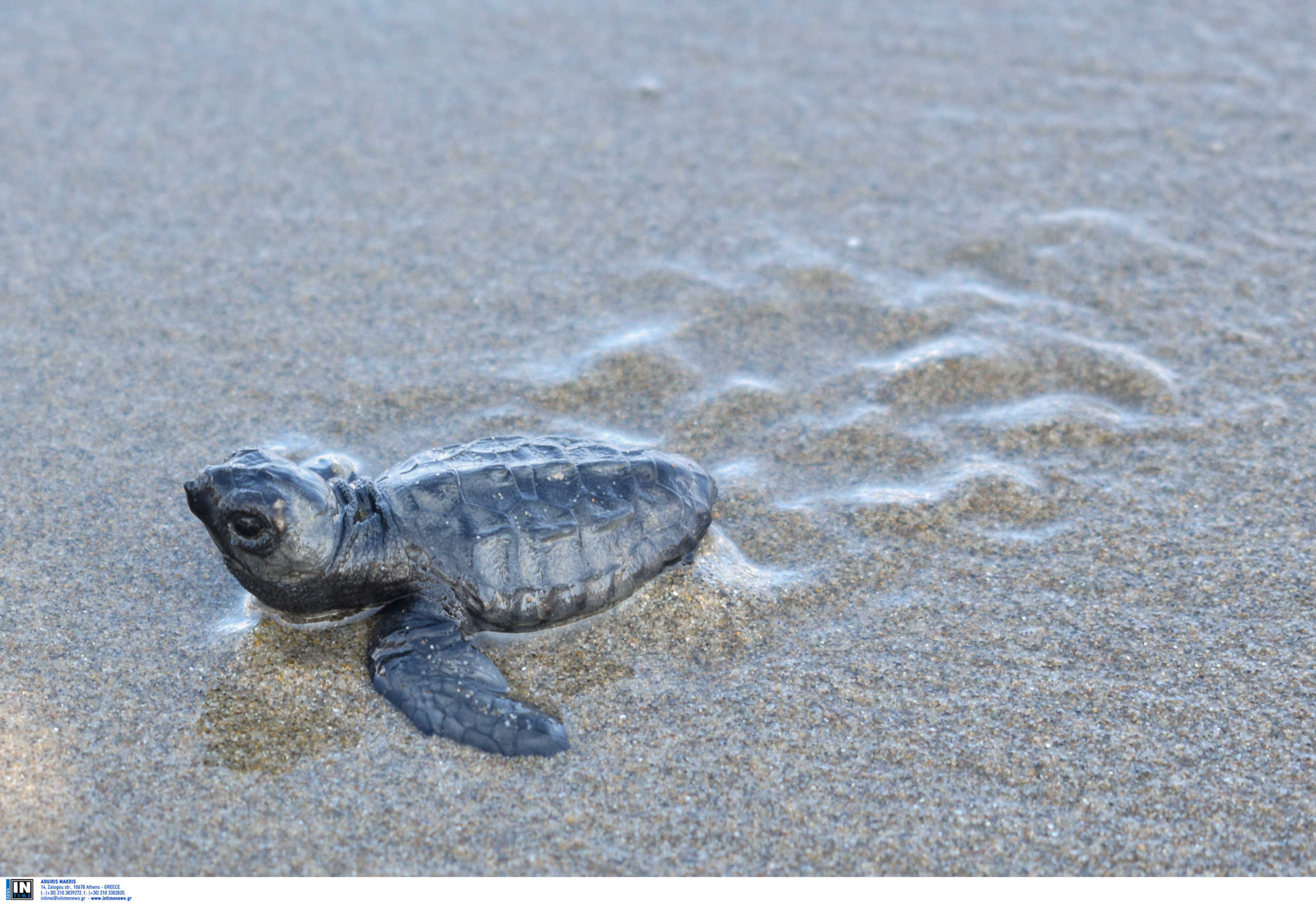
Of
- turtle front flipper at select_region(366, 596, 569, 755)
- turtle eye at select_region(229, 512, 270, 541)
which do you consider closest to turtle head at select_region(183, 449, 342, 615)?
turtle eye at select_region(229, 512, 270, 541)

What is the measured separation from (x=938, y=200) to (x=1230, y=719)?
319 centimetres

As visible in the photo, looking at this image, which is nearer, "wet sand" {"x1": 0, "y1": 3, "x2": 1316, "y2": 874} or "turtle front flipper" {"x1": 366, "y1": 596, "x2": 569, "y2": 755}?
"wet sand" {"x1": 0, "y1": 3, "x2": 1316, "y2": 874}

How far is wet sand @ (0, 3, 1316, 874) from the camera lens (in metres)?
2.80

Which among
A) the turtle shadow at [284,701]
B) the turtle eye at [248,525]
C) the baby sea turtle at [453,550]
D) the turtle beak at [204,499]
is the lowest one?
the turtle shadow at [284,701]

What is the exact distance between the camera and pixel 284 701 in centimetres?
303

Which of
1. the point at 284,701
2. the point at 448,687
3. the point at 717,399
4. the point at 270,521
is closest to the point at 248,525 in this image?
the point at 270,521

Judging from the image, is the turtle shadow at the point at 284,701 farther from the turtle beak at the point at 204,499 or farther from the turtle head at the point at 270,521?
the turtle beak at the point at 204,499

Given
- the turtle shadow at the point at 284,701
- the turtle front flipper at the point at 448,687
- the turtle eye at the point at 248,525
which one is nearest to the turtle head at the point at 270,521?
the turtle eye at the point at 248,525

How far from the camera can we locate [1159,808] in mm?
2766

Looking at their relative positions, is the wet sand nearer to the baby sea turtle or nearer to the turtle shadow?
the turtle shadow

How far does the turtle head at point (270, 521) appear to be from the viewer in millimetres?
2990

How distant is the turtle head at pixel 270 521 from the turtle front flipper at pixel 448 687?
0.30 meters

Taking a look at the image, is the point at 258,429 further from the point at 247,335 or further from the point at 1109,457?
the point at 1109,457

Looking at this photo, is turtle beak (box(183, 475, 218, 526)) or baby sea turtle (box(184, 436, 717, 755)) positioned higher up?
turtle beak (box(183, 475, 218, 526))
